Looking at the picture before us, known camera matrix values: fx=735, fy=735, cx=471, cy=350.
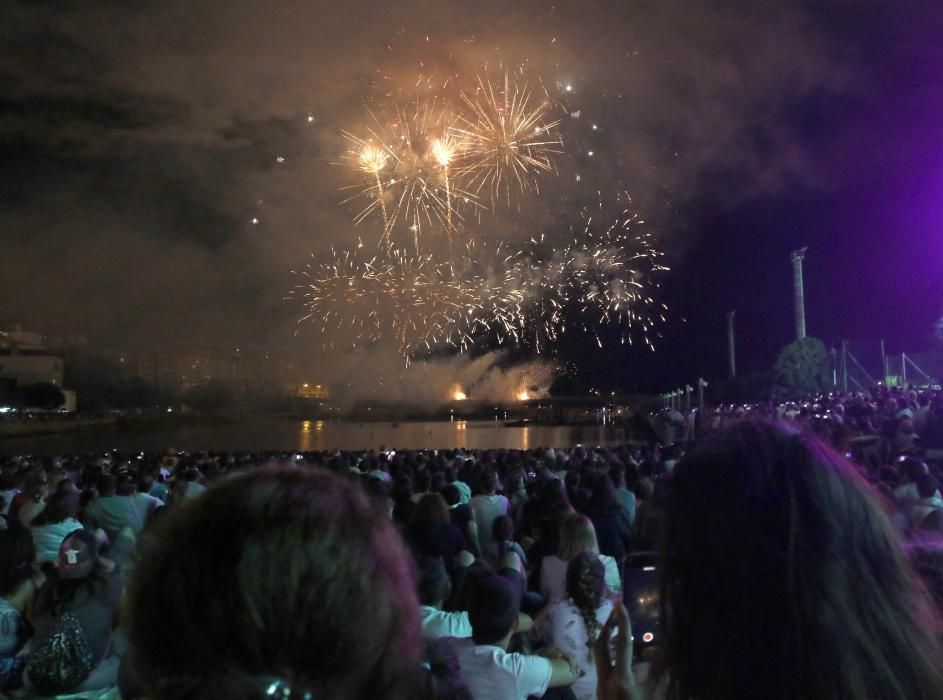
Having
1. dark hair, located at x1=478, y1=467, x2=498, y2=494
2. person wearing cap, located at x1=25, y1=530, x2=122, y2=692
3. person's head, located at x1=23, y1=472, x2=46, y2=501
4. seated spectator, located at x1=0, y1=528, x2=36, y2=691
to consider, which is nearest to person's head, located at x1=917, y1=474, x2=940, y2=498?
dark hair, located at x1=478, y1=467, x2=498, y2=494

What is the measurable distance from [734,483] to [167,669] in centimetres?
102

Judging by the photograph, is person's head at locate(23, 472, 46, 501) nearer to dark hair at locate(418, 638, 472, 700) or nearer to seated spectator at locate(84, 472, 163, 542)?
seated spectator at locate(84, 472, 163, 542)

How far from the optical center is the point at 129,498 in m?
7.28

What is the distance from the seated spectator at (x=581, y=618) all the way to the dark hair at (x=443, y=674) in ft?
4.81

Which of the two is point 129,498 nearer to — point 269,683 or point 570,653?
point 570,653

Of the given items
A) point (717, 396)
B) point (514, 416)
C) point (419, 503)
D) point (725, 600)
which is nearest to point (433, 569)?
point (419, 503)

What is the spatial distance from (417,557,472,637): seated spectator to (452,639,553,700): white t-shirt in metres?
0.81

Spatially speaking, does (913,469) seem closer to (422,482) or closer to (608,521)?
(608,521)

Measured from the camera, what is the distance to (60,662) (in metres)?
3.02

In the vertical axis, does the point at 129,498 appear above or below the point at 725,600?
below

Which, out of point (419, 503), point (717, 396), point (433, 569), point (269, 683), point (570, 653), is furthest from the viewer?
point (717, 396)

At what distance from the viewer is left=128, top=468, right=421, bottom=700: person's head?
114 cm

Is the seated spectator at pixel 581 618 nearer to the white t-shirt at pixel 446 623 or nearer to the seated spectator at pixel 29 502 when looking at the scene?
the white t-shirt at pixel 446 623

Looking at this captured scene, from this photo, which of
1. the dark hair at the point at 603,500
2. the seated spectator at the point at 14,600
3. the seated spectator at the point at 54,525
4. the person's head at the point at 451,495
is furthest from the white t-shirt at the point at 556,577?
the seated spectator at the point at 54,525
